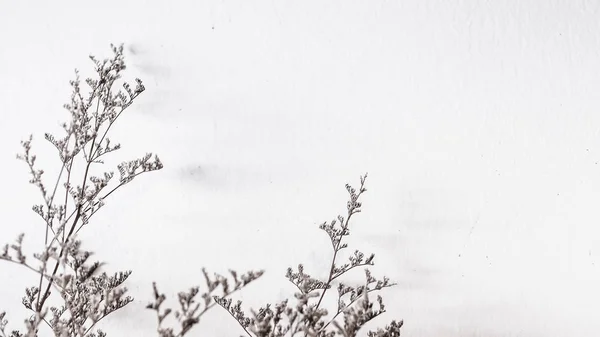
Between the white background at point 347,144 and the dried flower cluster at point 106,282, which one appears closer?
the dried flower cluster at point 106,282

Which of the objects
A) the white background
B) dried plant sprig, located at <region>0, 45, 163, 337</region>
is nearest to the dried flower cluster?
dried plant sprig, located at <region>0, 45, 163, 337</region>

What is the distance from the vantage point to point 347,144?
1449 millimetres

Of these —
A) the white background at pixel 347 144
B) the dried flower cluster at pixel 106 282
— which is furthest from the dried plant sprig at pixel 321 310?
the white background at pixel 347 144

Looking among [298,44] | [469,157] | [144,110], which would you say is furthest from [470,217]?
[144,110]

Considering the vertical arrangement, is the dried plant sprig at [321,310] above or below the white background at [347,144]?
below

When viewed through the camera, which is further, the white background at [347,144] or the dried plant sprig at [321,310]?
the white background at [347,144]

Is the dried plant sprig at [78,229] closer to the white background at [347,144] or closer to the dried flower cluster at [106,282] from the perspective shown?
the dried flower cluster at [106,282]

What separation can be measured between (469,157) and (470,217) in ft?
0.58

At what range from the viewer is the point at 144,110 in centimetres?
145

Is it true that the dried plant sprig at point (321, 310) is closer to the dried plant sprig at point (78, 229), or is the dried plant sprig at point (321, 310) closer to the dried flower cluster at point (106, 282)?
the dried flower cluster at point (106, 282)

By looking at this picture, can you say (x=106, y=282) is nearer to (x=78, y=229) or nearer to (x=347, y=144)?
(x=78, y=229)

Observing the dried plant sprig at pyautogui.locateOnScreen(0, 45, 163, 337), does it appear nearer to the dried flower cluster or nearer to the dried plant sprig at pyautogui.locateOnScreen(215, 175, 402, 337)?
the dried flower cluster

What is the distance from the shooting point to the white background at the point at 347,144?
138 centimetres

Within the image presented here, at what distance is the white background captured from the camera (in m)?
1.38
